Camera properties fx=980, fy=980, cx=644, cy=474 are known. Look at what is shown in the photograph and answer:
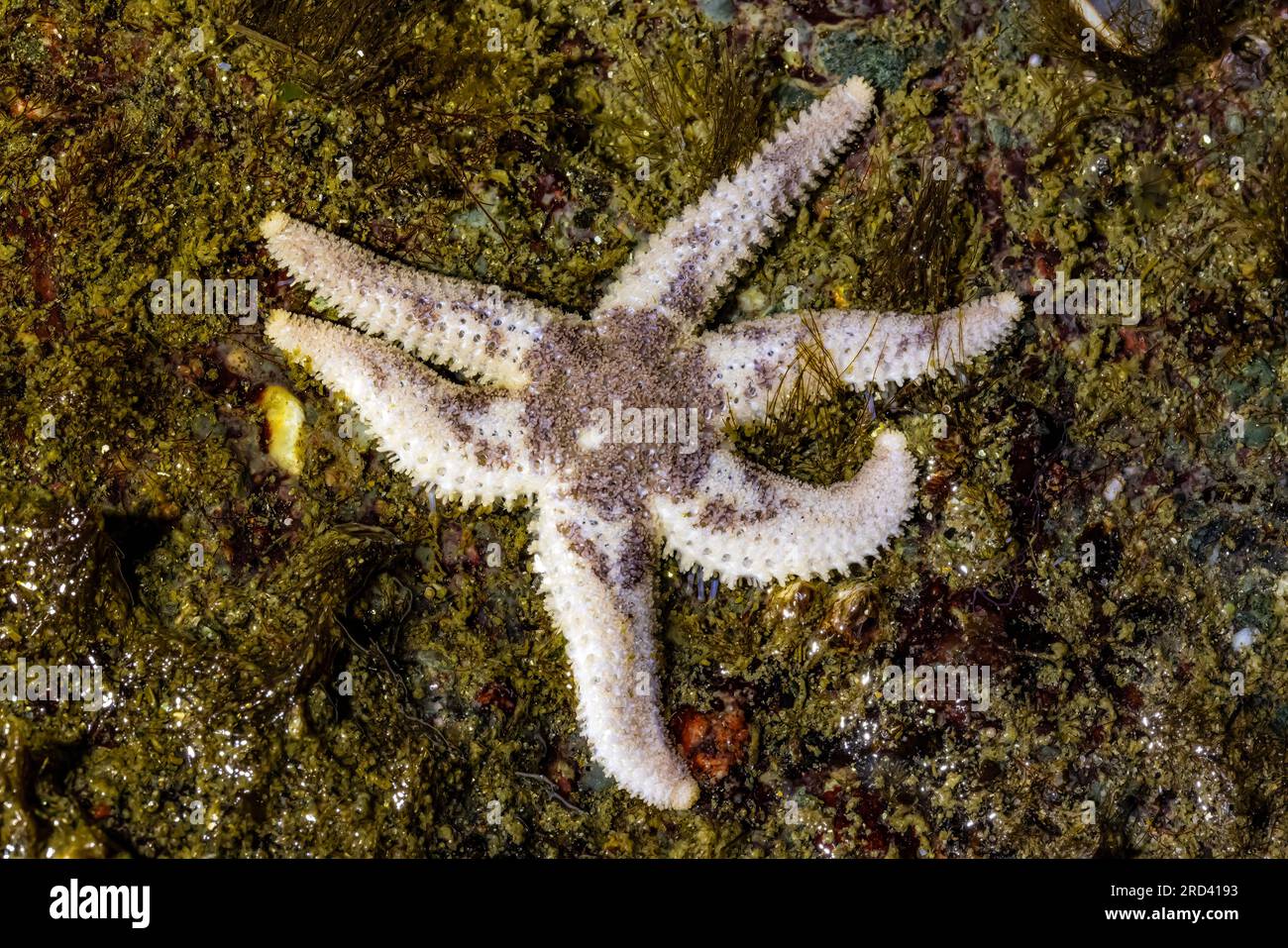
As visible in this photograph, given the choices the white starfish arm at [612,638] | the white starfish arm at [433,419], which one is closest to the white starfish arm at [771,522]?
the white starfish arm at [612,638]

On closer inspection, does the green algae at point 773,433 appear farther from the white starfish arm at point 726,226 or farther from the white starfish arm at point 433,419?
the white starfish arm at point 433,419

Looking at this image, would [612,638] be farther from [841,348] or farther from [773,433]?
[841,348]

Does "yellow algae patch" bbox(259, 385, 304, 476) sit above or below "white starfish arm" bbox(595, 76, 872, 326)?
below

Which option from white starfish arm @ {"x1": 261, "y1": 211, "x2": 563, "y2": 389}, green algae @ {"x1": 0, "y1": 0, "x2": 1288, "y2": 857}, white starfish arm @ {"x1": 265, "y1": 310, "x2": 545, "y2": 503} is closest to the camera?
white starfish arm @ {"x1": 265, "y1": 310, "x2": 545, "y2": 503}

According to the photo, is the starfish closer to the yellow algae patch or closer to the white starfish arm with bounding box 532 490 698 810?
the white starfish arm with bounding box 532 490 698 810

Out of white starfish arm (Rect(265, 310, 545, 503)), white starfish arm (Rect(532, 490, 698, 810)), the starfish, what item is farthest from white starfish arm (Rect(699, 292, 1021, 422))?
white starfish arm (Rect(265, 310, 545, 503))
